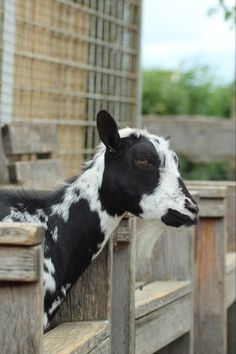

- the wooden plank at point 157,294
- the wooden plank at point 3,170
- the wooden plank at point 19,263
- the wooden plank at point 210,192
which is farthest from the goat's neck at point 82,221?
Result: the wooden plank at point 3,170

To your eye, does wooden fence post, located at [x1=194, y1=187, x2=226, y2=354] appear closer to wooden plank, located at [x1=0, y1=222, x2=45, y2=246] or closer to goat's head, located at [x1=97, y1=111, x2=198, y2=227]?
goat's head, located at [x1=97, y1=111, x2=198, y2=227]

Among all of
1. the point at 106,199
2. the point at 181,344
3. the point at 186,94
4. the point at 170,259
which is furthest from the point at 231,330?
the point at 186,94

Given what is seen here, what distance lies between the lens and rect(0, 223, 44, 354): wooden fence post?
291 cm

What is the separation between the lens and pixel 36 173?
6820mm

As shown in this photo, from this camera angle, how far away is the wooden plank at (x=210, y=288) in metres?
6.39

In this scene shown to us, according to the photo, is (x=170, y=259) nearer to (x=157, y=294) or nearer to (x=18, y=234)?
(x=157, y=294)

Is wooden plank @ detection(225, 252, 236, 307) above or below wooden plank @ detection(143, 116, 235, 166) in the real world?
below

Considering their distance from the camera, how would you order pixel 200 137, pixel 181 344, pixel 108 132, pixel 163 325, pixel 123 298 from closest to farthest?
1. pixel 108 132
2. pixel 123 298
3. pixel 163 325
4. pixel 181 344
5. pixel 200 137

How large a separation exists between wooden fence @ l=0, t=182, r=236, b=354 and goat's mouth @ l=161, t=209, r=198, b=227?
→ 0.28 m

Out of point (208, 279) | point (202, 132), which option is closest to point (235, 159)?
point (202, 132)

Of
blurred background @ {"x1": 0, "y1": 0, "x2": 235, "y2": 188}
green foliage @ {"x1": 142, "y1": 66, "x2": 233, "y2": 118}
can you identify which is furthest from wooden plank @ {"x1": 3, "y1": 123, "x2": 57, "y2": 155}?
green foliage @ {"x1": 142, "y1": 66, "x2": 233, "y2": 118}

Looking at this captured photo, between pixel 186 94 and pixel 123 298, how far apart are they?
1522 centimetres

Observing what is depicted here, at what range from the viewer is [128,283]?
4.82m

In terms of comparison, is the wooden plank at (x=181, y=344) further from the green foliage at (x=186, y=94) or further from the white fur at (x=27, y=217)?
the green foliage at (x=186, y=94)
